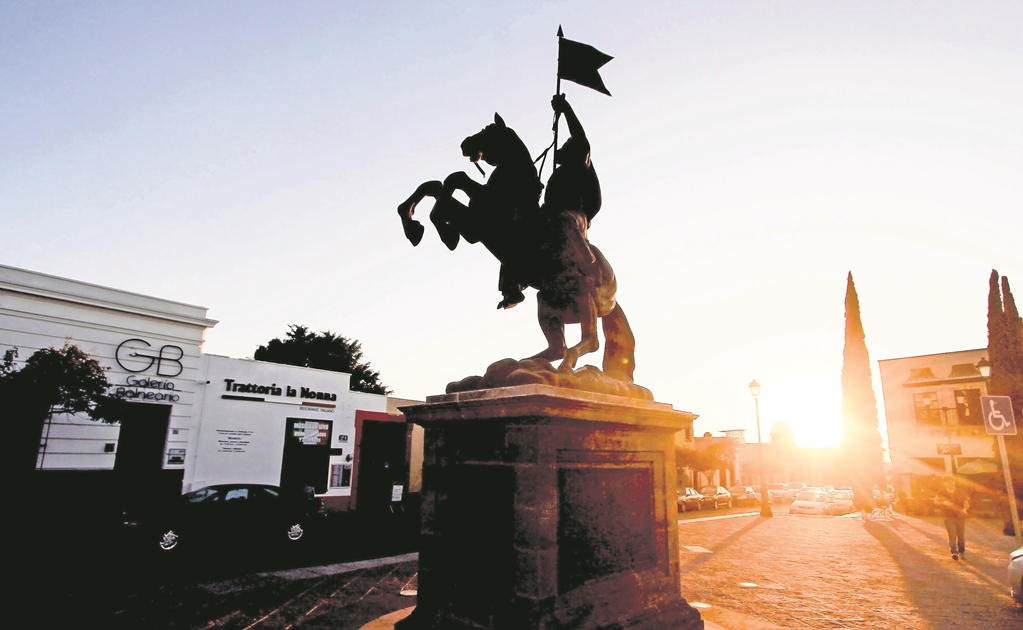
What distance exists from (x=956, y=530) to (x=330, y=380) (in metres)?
20.0

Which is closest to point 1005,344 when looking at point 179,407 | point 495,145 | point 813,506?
point 813,506

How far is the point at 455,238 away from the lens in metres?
3.84

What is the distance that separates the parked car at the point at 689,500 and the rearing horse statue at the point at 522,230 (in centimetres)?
2592

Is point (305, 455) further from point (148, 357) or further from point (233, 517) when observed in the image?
point (233, 517)

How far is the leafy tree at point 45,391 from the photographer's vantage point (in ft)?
40.3

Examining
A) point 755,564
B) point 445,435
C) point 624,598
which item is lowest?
point 755,564

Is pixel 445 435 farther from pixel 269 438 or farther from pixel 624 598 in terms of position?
pixel 269 438

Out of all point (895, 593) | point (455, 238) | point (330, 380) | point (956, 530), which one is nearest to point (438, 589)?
point (455, 238)

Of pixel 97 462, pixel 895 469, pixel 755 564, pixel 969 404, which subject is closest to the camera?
pixel 755 564

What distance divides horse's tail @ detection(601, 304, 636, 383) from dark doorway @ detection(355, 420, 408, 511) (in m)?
20.1

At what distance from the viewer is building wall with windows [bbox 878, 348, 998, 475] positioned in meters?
29.4

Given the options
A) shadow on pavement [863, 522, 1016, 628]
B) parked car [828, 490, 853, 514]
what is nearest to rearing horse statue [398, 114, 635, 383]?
shadow on pavement [863, 522, 1016, 628]

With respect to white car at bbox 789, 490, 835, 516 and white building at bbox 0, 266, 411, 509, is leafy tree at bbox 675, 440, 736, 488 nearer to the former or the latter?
white car at bbox 789, 490, 835, 516

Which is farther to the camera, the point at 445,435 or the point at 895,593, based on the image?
the point at 895,593
